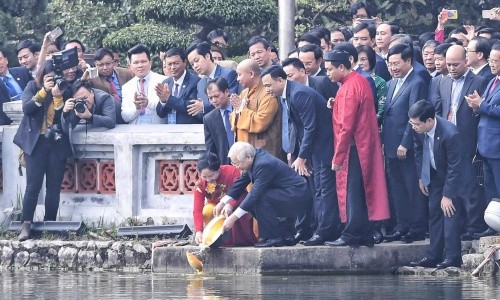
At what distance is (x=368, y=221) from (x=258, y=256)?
115cm

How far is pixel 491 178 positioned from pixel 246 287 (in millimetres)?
2884

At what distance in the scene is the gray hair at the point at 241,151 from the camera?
1533 centimetres

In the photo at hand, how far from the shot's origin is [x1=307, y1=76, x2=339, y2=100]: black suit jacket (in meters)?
16.2

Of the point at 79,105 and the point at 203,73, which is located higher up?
the point at 203,73

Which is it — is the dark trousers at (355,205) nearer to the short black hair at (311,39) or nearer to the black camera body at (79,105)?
the short black hair at (311,39)

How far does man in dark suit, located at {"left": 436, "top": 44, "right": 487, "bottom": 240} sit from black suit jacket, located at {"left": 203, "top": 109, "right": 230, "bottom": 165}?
2.24 m

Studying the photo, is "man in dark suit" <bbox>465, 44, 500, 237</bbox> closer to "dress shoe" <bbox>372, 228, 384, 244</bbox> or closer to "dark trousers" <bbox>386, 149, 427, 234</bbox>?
"dark trousers" <bbox>386, 149, 427, 234</bbox>

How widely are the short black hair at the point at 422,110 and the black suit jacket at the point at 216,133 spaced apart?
2.30 m

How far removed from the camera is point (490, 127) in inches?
605

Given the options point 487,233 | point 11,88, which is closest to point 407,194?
point 487,233

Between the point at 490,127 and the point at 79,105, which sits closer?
the point at 490,127

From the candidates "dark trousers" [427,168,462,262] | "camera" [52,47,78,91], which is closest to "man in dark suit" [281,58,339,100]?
"dark trousers" [427,168,462,262]

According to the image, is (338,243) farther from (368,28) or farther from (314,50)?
(368,28)

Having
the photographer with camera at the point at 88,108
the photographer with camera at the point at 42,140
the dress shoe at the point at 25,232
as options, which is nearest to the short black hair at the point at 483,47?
the photographer with camera at the point at 88,108
